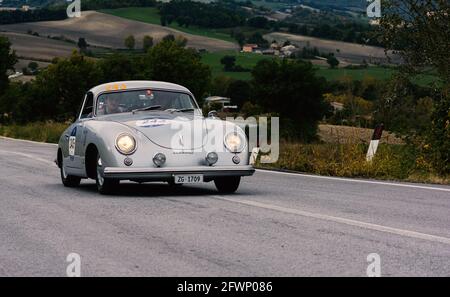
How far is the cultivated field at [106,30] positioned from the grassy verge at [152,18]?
4560mm

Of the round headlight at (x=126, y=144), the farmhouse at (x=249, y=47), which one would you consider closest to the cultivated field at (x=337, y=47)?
the farmhouse at (x=249, y=47)

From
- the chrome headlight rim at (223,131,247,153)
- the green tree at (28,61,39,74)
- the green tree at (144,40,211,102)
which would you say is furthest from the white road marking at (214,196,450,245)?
the green tree at (28,61,39,74)

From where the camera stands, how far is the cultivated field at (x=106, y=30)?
13738cm

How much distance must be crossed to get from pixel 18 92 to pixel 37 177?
101m

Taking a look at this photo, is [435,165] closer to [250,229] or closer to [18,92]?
[250,229]

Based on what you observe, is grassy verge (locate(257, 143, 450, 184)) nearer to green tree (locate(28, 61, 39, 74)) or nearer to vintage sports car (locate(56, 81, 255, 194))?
vintage sports car (locate(56, 81, 255, 194))

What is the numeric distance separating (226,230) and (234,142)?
3676 mm

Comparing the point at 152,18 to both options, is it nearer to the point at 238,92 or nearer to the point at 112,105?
the point at 238,92

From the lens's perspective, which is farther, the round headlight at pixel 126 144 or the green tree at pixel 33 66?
the green tree at pixel 33 66

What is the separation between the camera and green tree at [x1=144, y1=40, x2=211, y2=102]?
102875mm

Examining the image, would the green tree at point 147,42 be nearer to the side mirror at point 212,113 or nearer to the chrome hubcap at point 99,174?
the side mirror at point 212,113

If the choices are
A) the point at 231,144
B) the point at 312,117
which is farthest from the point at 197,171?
the point at 312,117

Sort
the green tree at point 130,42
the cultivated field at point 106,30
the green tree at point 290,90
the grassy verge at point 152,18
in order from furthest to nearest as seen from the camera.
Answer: the grassy verge at point 152,18, the cultivated field at point 106,30, the green tree at point 130,42, the green tree at point 290,90

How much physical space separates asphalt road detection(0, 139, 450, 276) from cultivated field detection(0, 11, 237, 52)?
122792 mm
